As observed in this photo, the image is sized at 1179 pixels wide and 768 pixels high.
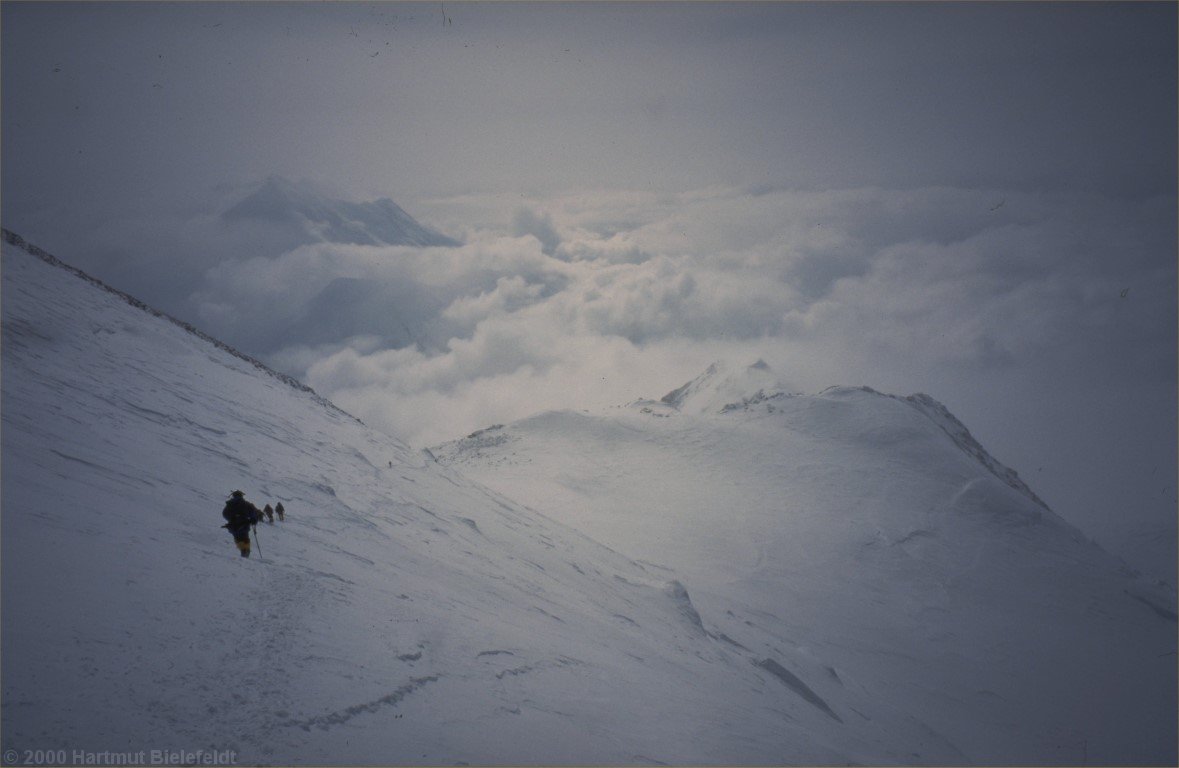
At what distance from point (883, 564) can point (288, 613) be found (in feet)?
106

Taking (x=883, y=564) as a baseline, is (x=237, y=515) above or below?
below

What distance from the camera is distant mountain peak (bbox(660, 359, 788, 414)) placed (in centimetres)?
6700

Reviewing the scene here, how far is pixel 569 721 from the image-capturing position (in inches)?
345

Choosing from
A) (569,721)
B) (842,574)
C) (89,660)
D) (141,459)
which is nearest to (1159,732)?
(842,574)

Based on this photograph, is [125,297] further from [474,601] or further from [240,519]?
[474,601]

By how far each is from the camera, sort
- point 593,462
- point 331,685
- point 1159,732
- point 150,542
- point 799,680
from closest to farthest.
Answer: point 331,685, point 150,542, point 799,680, point 1159,732, point 593,462

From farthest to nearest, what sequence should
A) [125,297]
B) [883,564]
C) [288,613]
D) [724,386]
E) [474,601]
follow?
[724,386] < [883,564] < [125,297] < [474,601] < [288,613]

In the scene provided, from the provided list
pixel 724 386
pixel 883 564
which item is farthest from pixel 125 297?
pixel 724 386

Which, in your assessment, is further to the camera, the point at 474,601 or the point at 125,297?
Result: the point at 125,297

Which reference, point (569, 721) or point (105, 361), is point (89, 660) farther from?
point (105, 361)

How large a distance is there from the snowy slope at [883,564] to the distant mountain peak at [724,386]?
17.8m

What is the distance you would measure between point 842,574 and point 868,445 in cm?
1485

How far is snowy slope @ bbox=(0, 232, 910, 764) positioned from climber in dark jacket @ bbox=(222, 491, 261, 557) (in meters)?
0.30

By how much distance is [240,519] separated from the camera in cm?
917
